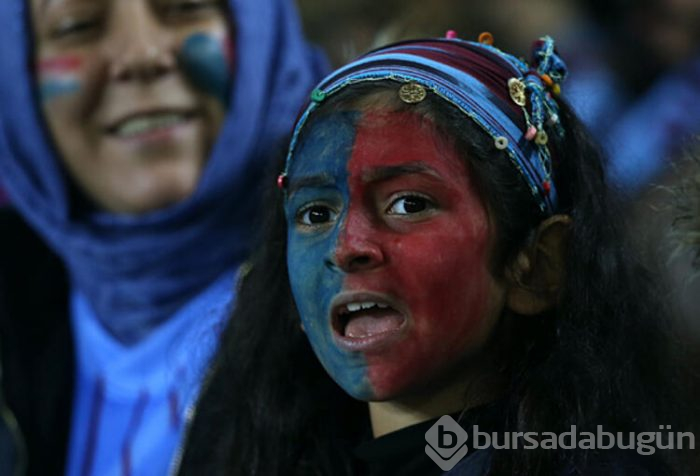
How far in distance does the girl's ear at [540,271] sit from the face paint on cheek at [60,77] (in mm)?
1365

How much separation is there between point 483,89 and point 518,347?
1.22ft

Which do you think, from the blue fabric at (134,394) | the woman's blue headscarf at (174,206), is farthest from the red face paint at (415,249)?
the woman's blue headscarf at (174,206)

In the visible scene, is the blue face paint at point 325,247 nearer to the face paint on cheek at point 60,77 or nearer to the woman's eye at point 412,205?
the woman's eye at point 412,205

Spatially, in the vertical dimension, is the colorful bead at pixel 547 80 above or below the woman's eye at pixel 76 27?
below

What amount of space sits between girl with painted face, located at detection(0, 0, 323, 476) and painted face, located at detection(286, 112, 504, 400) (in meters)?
0.98

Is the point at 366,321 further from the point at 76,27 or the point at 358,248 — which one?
the point at 76,27

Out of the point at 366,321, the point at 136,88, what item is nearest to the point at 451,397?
the point at 366,321

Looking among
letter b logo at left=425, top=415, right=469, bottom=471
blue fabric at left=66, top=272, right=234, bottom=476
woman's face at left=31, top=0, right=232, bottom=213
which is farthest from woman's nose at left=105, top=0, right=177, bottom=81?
letter b logo at left=425, top=415, right=469, bottom=471

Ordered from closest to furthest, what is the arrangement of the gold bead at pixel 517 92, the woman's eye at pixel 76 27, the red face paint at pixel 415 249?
the red face paint at pixel 415 249 → the gold bead at pixel 517 92 → the woman's eye at pixel 76 27

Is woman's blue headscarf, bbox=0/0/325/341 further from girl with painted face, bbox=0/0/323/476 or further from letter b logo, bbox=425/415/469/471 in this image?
letter b logo, bbox=425/415/469/471

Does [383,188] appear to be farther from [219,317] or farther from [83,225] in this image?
[83,225]

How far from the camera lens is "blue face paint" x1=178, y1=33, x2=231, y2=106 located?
8.62 feet

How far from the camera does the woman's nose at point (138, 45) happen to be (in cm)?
258

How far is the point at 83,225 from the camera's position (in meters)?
2.75
